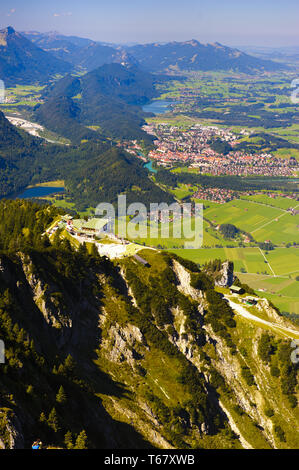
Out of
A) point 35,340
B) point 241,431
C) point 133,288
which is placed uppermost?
point 35,340

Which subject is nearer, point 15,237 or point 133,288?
point 133,288

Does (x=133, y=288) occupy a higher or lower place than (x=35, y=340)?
lower

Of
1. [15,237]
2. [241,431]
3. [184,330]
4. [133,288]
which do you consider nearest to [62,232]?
[15,237]

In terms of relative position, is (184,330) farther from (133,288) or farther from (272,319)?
(272,319)

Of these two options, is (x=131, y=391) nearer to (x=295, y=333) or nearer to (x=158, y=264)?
(x=158, y=264)
